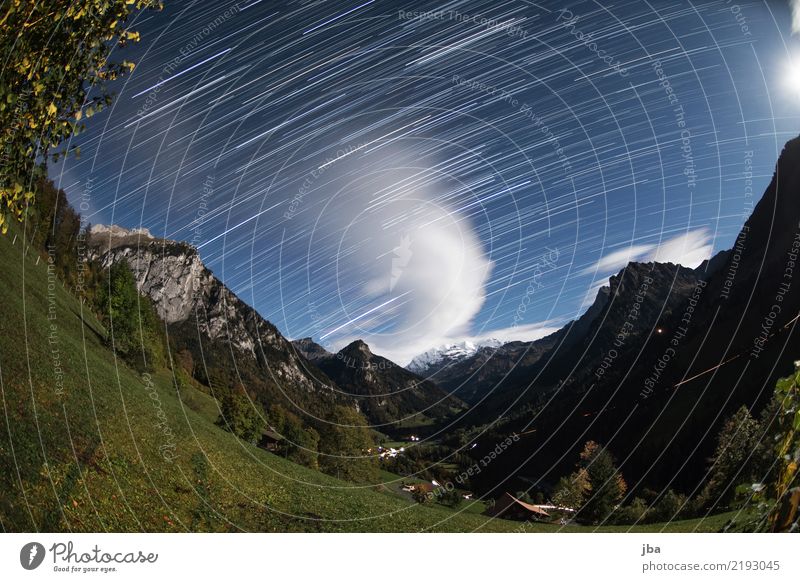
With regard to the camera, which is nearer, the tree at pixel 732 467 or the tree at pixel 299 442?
the tree at pixel 732 467

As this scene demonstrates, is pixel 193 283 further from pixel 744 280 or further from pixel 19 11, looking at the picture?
pixel 744 280

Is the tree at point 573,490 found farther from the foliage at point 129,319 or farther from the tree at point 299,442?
the foliage at point 129,319

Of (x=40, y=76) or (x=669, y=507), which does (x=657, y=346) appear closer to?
(x=669, y=507)

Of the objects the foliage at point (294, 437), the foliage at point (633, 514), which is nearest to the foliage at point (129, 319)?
the foliage at point (294, 437)

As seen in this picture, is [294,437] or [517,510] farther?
[294,437]

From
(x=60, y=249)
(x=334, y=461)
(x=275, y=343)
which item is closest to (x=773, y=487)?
(x=334, y=461)

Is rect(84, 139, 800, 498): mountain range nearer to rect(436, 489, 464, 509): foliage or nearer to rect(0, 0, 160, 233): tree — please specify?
rect(436, 489, 464, 509): foliage

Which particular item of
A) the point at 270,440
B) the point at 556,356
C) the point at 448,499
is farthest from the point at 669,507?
the point at 270,440
